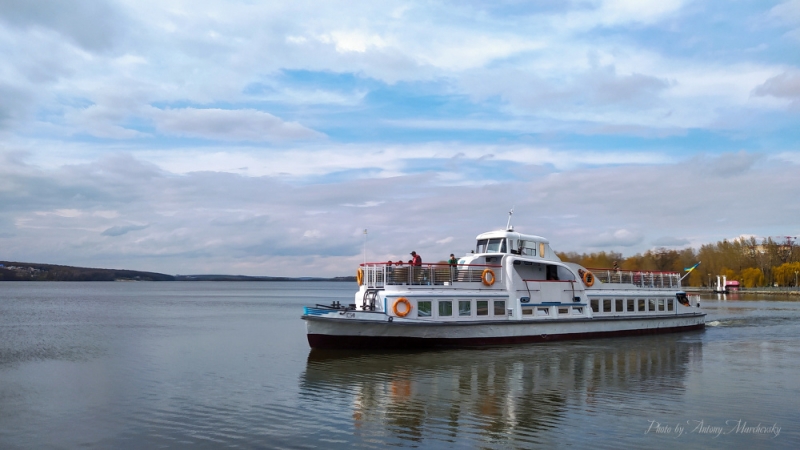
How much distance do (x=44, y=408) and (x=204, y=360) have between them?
9.82 meters

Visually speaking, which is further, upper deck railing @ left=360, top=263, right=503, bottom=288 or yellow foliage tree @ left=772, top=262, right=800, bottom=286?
yellow foliage tree @ left=772, top=262, right=800, bottom=286

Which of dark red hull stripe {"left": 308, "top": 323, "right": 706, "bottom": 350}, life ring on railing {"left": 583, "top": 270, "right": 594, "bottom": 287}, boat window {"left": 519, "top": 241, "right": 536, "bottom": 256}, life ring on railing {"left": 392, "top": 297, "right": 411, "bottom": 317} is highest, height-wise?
boat window {"left": 519, "top": 241, "right": 536, "bottom": 256}

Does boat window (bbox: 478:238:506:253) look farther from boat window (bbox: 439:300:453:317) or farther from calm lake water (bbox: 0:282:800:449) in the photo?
calm lake water (bbox: 0:282:800:449)

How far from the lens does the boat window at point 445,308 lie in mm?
28547

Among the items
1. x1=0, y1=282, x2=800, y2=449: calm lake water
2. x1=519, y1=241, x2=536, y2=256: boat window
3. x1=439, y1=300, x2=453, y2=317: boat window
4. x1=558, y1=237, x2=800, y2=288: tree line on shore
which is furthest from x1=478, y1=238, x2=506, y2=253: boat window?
x1=558, y1=237, x2=800, y2=288: tree line on shore

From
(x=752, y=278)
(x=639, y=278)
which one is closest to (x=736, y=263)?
(x=752, y=278)

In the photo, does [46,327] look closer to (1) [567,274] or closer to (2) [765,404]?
(1) [567,274]

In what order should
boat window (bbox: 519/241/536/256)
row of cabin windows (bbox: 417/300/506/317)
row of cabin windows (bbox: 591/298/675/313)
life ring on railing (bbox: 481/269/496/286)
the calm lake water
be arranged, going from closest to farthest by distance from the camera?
the calm lake water, row of cabin windows (bbox: 417/300/506/317), life ring on railing (bbox: 481/269/496/286), boat window (bbox: 519/241/536/256), row of cabin windows (bbox: 591/298/675/313)

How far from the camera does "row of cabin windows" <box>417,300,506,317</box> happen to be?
28.1 m

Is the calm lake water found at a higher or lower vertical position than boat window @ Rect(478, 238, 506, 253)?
lower

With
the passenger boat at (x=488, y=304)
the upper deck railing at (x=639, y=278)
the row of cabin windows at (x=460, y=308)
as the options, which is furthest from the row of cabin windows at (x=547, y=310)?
the upper deck railing at (x=639, y=278)

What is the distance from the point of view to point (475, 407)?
58.4 feet

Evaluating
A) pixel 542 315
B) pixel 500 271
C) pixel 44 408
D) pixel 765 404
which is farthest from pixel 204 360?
pixel 765 404

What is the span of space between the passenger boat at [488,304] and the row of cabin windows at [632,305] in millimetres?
60
